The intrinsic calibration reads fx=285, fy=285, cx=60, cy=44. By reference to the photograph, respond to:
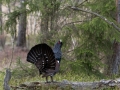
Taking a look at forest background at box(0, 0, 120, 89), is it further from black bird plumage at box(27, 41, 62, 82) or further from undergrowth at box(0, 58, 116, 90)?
black bird plumage at box(27, 41, 62, 82)

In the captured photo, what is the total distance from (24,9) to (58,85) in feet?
19.1

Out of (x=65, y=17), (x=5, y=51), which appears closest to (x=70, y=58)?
(x=65, y=17)

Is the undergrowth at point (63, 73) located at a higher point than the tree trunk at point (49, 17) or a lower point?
lower

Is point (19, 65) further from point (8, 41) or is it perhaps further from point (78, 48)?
point (8, 41)

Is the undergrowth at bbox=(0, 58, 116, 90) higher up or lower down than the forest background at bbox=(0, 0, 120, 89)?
lower down

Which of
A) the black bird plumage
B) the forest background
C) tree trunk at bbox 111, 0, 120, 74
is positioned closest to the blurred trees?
the forest background

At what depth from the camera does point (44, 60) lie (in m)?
7.91

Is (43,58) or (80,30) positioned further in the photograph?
(80,30)

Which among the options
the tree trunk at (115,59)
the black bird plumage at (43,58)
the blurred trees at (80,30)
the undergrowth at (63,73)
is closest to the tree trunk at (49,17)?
the blurred trees at (80,30)

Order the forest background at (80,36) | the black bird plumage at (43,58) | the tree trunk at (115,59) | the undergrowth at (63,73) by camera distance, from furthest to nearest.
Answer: the tree trunk at (115,59)
the forest background at (80,36)
the undergrowth at (63,73)
the black bird plumage at (43,58)

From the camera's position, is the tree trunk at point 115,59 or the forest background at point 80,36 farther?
the tree trunk at point 115,59

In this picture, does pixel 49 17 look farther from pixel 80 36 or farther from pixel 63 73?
pixel 63 73

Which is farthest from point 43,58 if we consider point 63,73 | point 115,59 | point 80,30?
point 115,59

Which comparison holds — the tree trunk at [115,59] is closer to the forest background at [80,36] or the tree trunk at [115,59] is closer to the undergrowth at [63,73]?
the forest background at [80,36]
